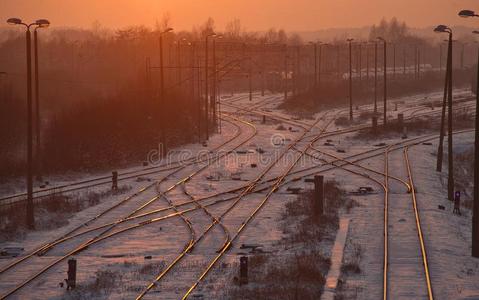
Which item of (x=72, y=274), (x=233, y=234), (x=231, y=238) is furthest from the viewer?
(x=233, y=234)

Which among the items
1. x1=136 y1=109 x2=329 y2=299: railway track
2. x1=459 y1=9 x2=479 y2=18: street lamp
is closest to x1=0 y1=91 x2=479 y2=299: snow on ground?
x1=136 y1=109 x2=329 y2=299: railway track

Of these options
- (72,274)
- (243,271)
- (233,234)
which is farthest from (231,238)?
(72,274)

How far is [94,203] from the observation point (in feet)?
98.8

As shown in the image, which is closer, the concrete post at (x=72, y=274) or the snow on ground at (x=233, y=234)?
the concrete post at (x=72, y=274)

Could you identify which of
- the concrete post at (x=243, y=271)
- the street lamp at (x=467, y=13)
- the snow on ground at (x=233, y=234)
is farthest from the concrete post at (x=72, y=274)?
the street lamp at (x=467, y=13)

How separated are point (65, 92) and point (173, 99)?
69.0ft

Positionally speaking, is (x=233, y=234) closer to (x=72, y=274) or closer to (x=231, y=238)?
(x=231, y=238)

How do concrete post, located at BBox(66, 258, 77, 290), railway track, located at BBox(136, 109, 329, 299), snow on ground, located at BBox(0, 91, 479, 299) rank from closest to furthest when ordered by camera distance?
railway track, located at BBox(136, 109, 329, 299), concrete post, located at BBox(66, 258, 77, 290), snow on ground, located at BBox(0, 91, 479, 299)

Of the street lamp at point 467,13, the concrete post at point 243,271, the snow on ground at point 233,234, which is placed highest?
the street lamp at point 467,13

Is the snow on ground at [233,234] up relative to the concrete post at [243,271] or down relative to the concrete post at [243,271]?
down

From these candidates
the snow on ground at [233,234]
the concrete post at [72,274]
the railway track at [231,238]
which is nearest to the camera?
the railway track at [231,238]

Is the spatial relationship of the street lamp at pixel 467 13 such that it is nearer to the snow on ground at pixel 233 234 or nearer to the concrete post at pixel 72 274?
the snow on ground at pixel 233 234

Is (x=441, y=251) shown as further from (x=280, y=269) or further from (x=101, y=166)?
(x=101, y=166)

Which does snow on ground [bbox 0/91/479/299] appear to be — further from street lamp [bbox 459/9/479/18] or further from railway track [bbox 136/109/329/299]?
street lamp [bbox 459/9/479/18]
